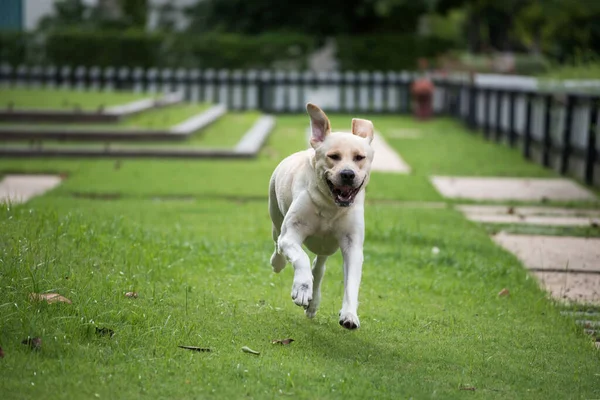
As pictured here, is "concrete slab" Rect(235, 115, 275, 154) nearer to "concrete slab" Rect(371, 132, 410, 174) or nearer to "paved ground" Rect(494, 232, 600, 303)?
"concrete slab" Rect(371, 132, 410, 174)

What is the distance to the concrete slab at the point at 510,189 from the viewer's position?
1366 centimetres

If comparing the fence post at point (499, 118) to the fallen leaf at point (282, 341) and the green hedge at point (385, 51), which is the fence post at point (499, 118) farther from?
the fallen leaf at point (282, 341)

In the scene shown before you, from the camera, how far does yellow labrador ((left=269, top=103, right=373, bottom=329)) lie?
5.70 m

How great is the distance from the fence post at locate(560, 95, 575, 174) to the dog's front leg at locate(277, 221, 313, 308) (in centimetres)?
1099

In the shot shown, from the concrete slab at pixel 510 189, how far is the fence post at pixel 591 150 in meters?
0.27

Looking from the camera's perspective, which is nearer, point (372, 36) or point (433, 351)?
point (433, 351)

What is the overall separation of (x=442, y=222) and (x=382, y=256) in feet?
7.46

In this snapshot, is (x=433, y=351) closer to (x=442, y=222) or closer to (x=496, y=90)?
(x=442, y=222)

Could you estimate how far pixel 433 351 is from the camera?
5.93m

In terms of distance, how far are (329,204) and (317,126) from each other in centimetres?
47

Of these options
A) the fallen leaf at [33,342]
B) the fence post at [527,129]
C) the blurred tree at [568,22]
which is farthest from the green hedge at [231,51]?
the fallen leaf at [33,342]

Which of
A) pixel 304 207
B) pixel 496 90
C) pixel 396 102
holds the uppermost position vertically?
pixel 304 207

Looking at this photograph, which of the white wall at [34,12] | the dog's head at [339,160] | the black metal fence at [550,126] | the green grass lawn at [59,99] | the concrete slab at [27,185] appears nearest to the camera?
the dog's head at [339,160]

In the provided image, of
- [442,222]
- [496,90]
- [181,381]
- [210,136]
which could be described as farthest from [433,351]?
[496,90]
